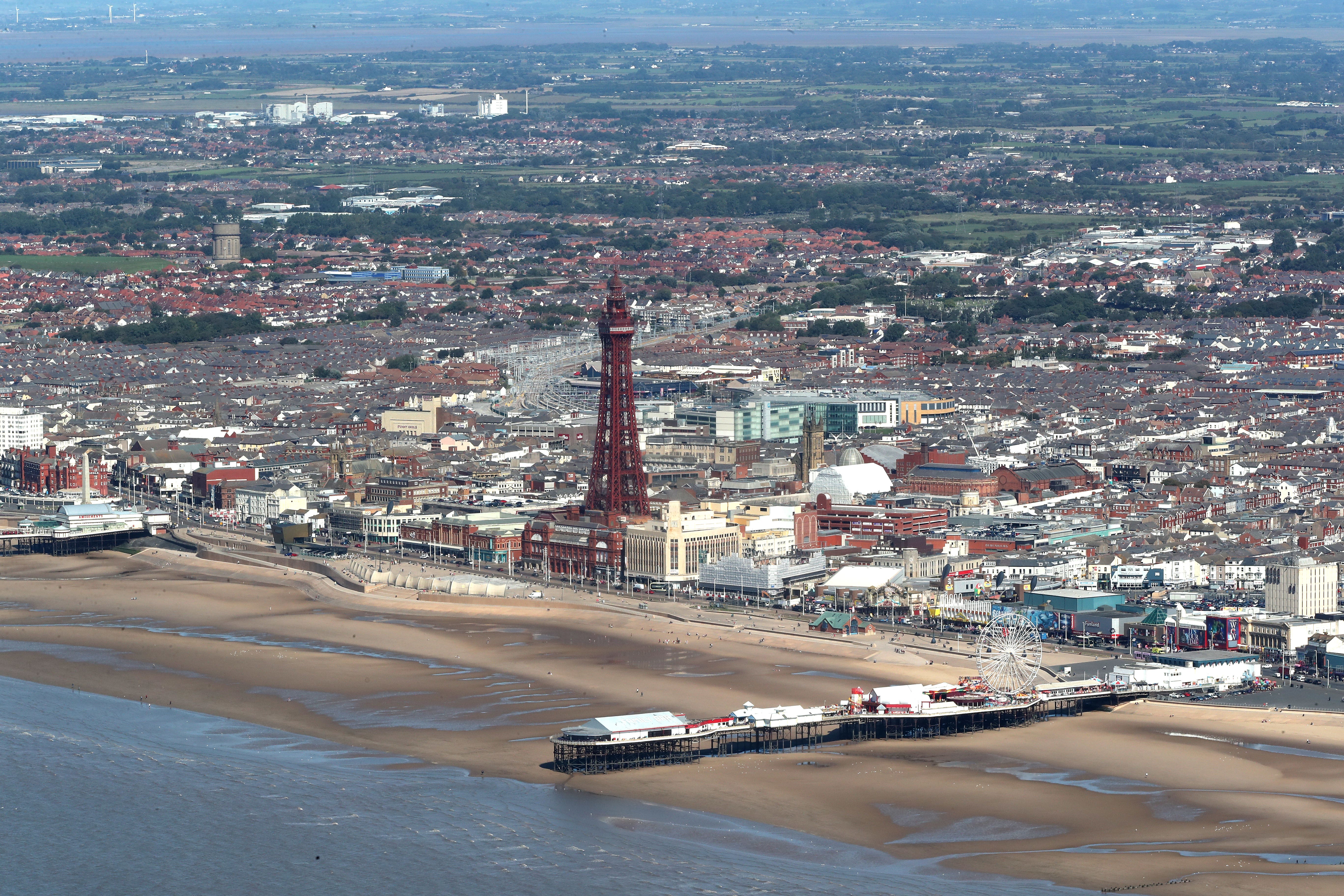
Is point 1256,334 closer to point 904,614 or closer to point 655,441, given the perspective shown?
point 655,441

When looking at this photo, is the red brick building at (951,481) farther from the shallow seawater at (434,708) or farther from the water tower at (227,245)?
the water tower at (227,245)

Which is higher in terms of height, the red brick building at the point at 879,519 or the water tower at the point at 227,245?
the water tower at the point at 227,245

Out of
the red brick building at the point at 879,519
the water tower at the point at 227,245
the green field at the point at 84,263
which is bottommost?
the red brick building at the point at 879,519

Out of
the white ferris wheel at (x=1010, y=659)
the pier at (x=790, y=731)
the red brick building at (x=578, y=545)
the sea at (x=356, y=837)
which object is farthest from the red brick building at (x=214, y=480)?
the pier at (x=790, y=731)

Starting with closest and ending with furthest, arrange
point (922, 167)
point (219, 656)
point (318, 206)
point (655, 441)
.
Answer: point (219, 656)
point (655, 441)
point (318, 206)
point (922, 167)

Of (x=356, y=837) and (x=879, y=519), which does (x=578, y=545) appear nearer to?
(x=879, y=519)

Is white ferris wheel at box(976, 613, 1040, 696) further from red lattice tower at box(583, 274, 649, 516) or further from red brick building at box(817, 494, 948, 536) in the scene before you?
red lattice tower at box(583, 274, 649, 516)

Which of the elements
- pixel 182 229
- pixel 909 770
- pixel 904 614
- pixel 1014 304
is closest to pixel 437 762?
pixel 909 770
